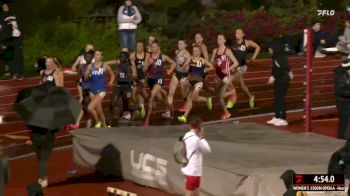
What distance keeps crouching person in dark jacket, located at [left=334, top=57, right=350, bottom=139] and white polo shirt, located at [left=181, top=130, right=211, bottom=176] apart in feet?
12.6

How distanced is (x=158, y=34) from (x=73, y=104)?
1711 cm

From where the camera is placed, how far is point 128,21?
83.0 feet

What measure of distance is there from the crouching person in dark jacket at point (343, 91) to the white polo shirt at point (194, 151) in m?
3.83

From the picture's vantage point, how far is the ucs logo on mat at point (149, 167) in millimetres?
14602

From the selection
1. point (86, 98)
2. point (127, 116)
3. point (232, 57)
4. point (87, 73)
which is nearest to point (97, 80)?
point (87, 73)

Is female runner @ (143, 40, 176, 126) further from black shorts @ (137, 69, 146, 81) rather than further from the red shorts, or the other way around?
the red shorts

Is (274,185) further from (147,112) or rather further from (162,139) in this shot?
(147,112)

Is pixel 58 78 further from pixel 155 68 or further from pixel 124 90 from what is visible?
pixel 155 68

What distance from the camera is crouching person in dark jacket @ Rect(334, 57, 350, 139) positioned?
16016 millimetres

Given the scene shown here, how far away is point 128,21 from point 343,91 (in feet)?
32.8

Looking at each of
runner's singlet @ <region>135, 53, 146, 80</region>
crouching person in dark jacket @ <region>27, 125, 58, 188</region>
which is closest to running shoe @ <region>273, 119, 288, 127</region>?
runner's singlet @ <region>135, 53, 146, 80</region>

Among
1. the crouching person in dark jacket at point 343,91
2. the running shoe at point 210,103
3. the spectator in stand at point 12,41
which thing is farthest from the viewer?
the spectator in stand at point 12,41

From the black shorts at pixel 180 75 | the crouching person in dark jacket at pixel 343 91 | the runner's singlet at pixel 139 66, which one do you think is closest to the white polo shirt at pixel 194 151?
the crouching person in dark jacket at pixel 343 91

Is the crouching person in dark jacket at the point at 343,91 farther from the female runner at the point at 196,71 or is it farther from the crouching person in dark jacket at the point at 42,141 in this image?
the crouching person in dark jacket at the point at 42,141
